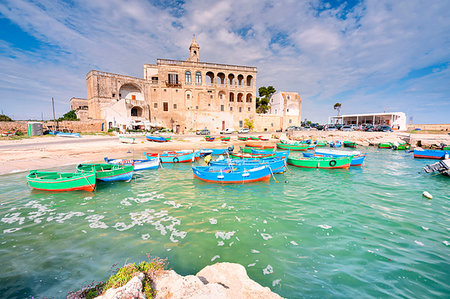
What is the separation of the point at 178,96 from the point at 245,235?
52.0 m

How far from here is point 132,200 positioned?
37.2 feet

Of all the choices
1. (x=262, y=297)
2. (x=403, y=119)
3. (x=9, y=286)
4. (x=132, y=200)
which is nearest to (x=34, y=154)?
(x=132, y=200)

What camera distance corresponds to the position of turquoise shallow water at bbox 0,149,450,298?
5.54 metres

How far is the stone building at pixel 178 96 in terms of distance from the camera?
48.7 m

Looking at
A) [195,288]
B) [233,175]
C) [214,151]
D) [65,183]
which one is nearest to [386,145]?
[214,151]

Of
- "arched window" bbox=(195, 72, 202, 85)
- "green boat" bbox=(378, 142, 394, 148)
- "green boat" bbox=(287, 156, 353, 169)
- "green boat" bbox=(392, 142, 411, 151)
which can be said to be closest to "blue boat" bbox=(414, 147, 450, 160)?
"green boat" bbox=(392, 142, 411, 151)

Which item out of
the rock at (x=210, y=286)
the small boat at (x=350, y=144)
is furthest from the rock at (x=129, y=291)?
the small boat at (x=350, y=144)

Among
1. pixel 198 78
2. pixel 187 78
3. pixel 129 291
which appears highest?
pixel 198 78

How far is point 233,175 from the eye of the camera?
1423 centimetres

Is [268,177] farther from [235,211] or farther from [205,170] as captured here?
[235,211]

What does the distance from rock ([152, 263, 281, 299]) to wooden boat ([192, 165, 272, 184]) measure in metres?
9.70

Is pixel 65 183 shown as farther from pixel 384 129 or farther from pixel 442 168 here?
pixel 384 129

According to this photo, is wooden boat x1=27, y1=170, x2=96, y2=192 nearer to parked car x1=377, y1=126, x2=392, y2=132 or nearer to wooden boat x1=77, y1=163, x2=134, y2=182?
wooden boat x1=77, y1=163, x2=134, y2=182

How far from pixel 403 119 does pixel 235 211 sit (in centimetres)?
6697
